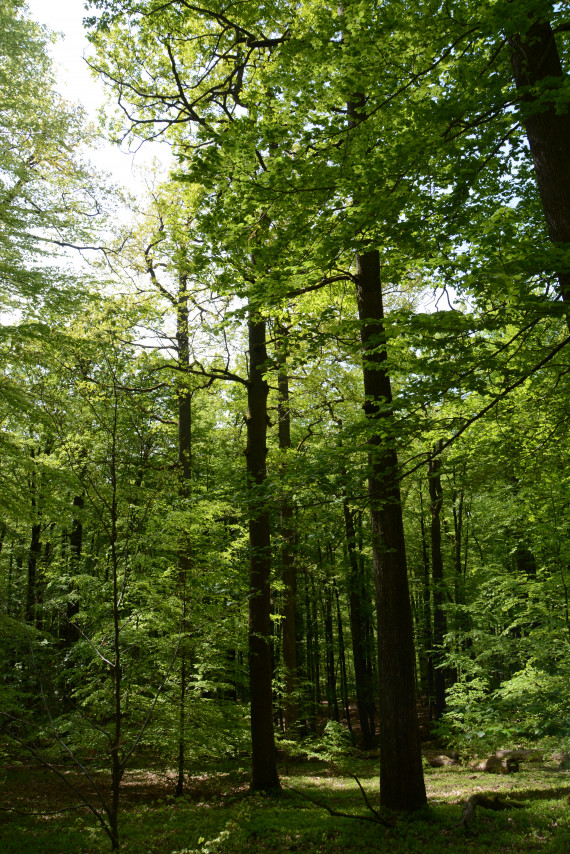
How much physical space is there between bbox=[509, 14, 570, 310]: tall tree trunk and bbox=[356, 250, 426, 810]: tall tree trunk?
191 cm

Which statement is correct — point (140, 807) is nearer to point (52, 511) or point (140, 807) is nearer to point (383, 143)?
point (52, 511)

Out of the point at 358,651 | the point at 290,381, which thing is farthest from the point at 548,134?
the point at 358,651

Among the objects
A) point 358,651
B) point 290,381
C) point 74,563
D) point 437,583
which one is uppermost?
point 290,381

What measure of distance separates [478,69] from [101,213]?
923 cm

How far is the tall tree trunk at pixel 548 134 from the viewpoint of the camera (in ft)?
13.9

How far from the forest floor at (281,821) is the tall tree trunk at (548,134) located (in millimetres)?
5464

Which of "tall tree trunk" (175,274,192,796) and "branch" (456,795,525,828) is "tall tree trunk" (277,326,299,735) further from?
"branch" (456,795,525,828)

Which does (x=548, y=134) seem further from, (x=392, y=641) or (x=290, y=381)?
(x=290, y=381)

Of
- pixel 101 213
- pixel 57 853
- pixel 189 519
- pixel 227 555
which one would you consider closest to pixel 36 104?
pixel 101 213

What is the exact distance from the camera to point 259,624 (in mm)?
8219

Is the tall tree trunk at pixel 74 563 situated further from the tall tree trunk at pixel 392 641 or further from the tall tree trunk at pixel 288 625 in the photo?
the tall tree trunk at pixel 392 641

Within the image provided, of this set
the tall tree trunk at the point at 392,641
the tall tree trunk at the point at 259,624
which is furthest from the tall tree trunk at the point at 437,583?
the tall tree trunk at the point at 392,641

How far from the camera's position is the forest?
441cm

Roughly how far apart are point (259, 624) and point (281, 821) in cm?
256
